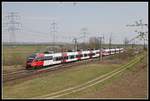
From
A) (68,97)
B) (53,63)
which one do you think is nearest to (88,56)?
(53,63)

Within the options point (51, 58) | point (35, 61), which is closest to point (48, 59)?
point (51, 58)

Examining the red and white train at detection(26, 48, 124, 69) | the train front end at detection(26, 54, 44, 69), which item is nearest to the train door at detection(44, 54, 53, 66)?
the red and white train at detection(26, 48, 124, 69)

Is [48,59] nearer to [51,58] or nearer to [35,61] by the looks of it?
[51,58]

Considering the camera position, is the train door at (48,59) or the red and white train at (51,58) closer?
the red and white train at (51,58)

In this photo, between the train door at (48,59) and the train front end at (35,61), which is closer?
the train front end at (35,61)

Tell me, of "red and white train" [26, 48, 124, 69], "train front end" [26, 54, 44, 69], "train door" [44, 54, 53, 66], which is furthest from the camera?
"train door" [44, 54, 53, 66]

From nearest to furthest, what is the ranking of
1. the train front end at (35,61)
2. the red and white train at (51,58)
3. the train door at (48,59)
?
the train front end at (35,61)
the red and white train at (51,58)
the train door at (48,59)

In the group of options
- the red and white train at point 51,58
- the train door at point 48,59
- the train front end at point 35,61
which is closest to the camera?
the train front end at point 35,61

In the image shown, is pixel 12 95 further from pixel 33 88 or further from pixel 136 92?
pixel 136 92

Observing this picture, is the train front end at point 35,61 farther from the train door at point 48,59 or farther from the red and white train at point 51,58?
the train door at point 48,59

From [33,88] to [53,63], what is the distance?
28500mm

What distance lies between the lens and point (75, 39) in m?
95.6

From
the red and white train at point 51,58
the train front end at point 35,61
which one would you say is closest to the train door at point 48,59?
the red and white train at point 51,58

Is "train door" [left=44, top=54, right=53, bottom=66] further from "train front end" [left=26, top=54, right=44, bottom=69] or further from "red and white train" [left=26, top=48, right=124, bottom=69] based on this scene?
"train front end" [left=26, top=54, right=44, bottom=69]
